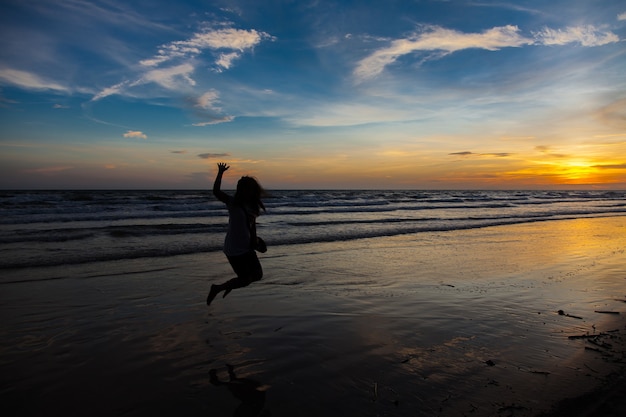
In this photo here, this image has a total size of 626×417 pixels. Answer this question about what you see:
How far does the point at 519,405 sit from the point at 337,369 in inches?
65.6

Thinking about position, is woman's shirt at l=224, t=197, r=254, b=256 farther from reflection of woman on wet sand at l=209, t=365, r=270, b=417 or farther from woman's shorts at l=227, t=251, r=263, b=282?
reflection of woman on wet sand at l=209, t=365, r=270, b=417

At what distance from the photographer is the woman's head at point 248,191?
5.34 metres

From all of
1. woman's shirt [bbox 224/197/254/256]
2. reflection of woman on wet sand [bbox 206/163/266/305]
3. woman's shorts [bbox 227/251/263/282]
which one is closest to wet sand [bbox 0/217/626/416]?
woman's shorts [bbox 227/251/263/282]

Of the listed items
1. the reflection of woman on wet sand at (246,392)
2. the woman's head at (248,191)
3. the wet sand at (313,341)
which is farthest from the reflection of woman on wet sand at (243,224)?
the reflection of woman on wet sand at (246,392)

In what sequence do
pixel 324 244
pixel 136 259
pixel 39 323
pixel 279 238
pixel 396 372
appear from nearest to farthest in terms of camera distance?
pixel 396 372, pixel 39 323, pixel 136 259, pixel 324 244, pixel 279 238

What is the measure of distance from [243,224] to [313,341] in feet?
5.80

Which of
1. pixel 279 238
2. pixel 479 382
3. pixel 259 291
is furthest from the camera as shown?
pixel 279 238

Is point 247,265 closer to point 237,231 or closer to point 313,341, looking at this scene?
point 237,231

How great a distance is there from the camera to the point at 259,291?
297 inches

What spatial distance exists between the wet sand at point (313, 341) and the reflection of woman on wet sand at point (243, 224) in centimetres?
82

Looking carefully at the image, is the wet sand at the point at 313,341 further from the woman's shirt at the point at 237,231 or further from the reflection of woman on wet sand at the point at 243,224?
the woman's shirt at the point at 237,231

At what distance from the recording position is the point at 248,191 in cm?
535

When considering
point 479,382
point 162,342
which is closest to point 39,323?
point 162,342

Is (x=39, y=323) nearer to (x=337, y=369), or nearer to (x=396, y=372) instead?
(x=337, y=369)
